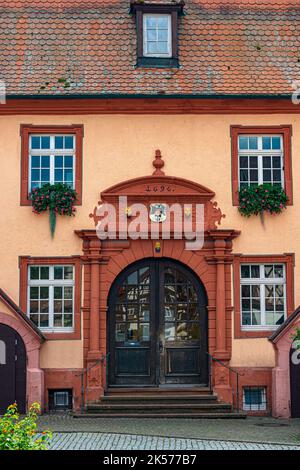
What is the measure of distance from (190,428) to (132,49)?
8720 millimetres

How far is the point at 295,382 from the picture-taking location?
17578 millimetres

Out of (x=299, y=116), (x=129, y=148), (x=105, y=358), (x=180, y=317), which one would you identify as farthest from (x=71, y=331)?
(x=299, y=116)

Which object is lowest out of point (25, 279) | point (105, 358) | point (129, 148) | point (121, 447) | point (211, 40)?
point (121, 447)

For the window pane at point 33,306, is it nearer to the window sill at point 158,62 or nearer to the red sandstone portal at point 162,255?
the red sandstone portal at point 162,255

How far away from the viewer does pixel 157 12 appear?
1925 centimetres

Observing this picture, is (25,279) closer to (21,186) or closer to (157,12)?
(21,186)

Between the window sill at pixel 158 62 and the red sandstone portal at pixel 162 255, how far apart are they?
2.13 metres

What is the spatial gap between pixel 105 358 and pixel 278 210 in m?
4.93

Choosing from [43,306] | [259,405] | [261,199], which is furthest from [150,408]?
[261,199]

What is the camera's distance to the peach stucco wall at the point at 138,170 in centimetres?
1825

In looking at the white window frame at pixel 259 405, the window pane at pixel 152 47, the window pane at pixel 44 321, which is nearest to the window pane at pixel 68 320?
the window pane at pixel 44 321

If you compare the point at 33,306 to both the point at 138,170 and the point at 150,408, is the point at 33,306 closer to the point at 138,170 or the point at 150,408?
the point at 150,408

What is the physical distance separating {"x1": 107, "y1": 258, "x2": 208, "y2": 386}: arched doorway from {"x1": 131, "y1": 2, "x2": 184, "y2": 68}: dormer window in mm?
4555

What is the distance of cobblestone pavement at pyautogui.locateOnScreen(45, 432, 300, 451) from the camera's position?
1312cm
